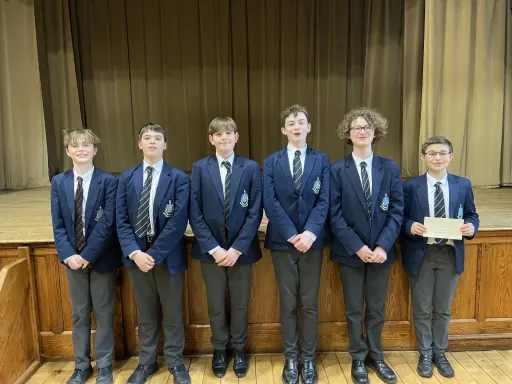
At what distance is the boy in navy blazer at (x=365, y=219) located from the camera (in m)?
2.13

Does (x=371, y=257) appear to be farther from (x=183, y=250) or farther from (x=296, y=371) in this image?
(x=183, y=250)

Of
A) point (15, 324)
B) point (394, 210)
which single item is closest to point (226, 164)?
point (394, 210)

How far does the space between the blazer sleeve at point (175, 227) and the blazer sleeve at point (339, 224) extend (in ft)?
2.37

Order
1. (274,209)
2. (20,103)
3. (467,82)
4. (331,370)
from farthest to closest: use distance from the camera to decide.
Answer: (20,103), (467,82), (331,370), (274,209)

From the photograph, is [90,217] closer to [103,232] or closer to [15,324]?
[103,232]

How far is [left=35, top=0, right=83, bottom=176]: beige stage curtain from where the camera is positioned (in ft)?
17.6

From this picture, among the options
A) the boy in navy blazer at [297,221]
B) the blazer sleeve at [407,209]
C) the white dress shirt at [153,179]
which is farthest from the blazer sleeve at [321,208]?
the white dress shirt at [153,179]

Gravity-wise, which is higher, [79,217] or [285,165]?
[285,165]

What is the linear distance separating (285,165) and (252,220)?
1.04ft

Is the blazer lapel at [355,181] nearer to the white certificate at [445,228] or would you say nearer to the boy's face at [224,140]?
the white certificate at [445,228]

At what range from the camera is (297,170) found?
2.15 metres

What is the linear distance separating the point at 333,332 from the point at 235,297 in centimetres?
69

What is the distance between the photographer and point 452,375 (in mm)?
2270

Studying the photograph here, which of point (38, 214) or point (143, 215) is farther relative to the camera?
point (38, 214)
